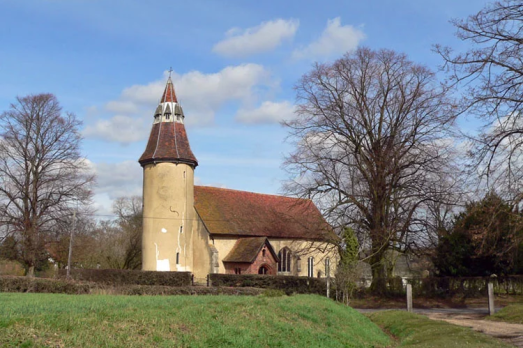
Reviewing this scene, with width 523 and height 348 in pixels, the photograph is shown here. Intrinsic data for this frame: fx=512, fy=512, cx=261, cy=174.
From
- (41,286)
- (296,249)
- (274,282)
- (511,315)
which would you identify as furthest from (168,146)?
(511,315)

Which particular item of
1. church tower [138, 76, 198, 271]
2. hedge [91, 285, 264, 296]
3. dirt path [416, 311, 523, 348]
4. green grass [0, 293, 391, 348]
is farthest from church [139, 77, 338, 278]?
Result: green grass [0, 293, 391, 348]

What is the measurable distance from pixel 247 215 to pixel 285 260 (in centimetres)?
522

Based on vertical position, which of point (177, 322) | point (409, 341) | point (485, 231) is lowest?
point (409, 341)

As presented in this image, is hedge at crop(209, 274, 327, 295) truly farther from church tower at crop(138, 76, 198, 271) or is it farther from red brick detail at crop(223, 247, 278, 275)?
church tower at crop(138, 76, 198, 271)

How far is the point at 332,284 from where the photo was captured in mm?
31000

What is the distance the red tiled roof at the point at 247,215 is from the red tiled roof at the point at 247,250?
100 cm

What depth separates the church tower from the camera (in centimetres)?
3994

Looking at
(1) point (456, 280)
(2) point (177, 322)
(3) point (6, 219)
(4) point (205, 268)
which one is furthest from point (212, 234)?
(2) point (177, 322)

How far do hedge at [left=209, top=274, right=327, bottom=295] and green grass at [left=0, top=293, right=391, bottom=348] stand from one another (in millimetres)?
15079

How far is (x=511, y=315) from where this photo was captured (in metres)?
21.1

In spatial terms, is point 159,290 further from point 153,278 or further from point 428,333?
point 428,333

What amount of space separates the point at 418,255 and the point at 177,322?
87.4 ft

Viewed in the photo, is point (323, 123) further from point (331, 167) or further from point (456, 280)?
point (456, 280)

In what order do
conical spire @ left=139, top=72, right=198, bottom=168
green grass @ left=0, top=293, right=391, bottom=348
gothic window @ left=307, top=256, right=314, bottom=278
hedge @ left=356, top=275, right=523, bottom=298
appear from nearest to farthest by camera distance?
1. green grass @ left=0, top=293, right=391, bottom=348
2. hedge @ left=356, top=275, right=523, bottom=298
3. conical spire @ left=139, top=72, right=198, bottom=168
4. gothic window @ left=307, top=256, right=314, bottom=278
